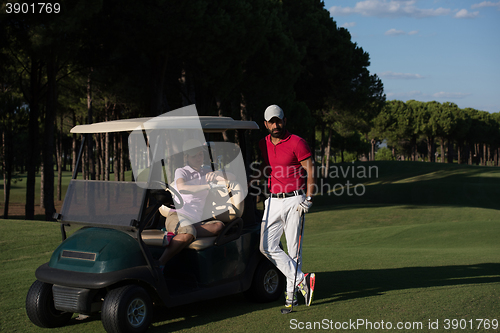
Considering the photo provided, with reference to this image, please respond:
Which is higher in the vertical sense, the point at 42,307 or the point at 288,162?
the point at 288,162

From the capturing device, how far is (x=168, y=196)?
4.52 metres

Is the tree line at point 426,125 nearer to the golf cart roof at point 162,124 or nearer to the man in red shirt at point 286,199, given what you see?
the man in red shirt at point 286,199

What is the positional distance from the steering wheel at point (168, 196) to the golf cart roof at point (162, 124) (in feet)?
1.79

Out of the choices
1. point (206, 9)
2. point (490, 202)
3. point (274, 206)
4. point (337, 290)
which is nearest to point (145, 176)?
point (274, 206)

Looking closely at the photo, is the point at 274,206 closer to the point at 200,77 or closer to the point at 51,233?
the point at 51,233

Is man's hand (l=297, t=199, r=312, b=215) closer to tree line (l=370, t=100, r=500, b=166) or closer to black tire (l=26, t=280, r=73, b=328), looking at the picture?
black tire (l=26, t=280, r=73, b=328)

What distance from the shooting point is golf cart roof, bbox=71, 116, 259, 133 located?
4488 mm

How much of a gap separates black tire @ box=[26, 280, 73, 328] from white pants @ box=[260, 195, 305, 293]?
212cm

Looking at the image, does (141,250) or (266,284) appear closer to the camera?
(141,250)

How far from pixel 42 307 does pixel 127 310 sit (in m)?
0.86

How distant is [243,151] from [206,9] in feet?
42.6

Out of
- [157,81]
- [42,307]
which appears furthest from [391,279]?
[157,81]

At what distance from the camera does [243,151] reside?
5.38m

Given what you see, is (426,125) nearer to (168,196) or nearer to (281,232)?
(281,232)
